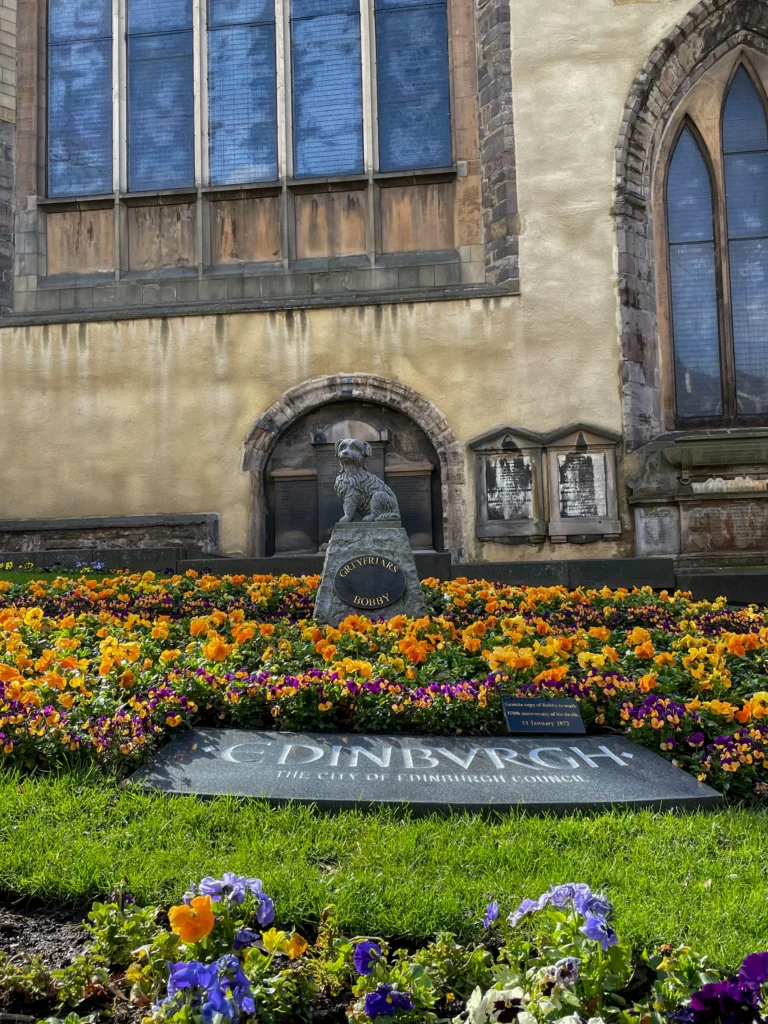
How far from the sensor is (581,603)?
8094 mm

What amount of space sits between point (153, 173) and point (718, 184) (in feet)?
29.7

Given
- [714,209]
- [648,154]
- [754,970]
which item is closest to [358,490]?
[754,970]

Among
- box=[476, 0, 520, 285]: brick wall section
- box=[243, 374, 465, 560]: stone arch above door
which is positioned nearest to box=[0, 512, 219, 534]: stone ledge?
box=[243, 374, 465, 560]: stone arch above door

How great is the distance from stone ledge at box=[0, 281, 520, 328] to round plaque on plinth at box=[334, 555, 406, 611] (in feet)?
23.2

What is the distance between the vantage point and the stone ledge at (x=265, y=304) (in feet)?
43.4

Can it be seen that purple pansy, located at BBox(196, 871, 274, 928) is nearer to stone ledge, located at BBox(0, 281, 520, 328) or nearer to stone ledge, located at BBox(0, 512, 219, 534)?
stone ledge, located at BBox(0, 512, 219, 534)

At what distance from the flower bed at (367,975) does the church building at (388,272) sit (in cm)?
1071

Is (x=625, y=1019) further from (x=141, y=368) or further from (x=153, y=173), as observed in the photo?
(x=153, y=173)

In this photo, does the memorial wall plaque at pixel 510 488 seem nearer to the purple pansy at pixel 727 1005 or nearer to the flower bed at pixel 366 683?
the flower bed at pixel 366 683

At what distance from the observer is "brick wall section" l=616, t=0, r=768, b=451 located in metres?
13.1

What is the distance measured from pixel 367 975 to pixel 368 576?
524cm

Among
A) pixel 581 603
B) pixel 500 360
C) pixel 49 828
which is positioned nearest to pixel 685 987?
pixel 49 828

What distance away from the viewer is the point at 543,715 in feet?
14.7

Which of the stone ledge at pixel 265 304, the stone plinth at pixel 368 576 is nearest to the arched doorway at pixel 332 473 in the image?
the stone ledge at pixel 265 304
